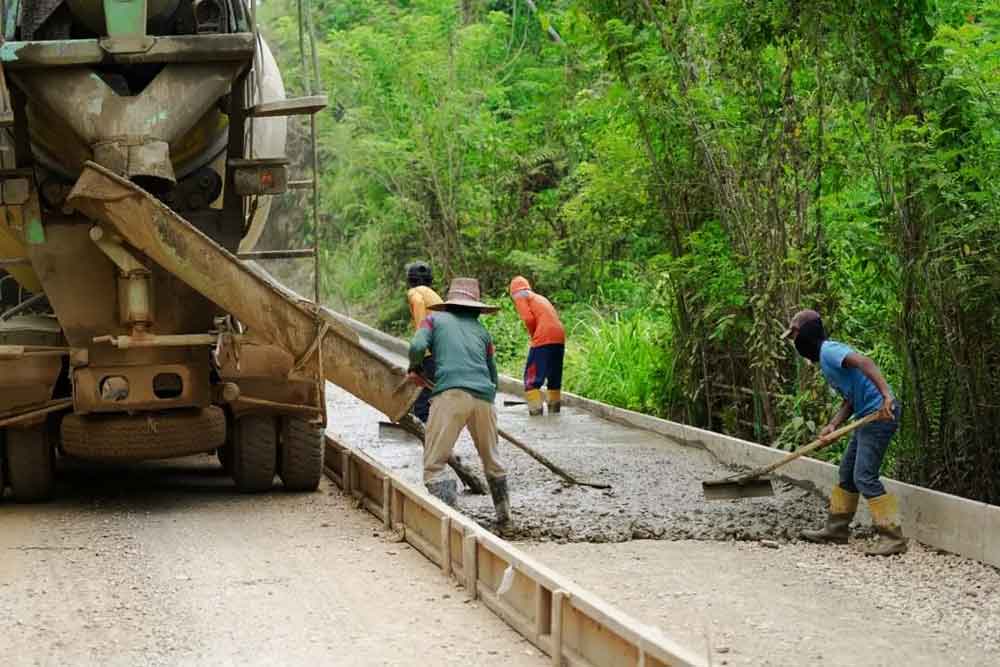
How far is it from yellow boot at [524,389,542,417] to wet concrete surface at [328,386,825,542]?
0.61 meters

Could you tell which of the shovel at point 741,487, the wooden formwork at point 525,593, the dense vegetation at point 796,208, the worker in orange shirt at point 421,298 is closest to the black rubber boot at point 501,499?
the wooden formwork at point 525,593

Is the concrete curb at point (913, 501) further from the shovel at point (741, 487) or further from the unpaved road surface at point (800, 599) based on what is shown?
the shovel at point (741, 487)

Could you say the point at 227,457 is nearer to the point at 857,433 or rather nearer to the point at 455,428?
the point at 455,428

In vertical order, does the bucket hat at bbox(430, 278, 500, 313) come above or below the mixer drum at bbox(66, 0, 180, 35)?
below

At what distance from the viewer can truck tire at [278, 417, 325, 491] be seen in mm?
10812

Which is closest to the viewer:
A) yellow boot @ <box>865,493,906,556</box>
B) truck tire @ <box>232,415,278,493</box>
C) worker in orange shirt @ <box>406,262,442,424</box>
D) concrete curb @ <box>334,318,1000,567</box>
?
concrete curb @ <box>334,318,1000,567</box>

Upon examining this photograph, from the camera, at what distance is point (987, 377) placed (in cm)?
923

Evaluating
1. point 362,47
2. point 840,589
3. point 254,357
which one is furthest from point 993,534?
point 362,47

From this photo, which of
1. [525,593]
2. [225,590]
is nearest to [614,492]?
[225,590]

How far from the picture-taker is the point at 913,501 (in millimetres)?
9234

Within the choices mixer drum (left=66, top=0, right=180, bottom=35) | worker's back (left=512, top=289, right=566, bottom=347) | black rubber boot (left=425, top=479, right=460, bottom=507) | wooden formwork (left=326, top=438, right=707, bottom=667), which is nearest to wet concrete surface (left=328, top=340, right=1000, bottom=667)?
black rubber boot (left=425, top=479, right=460, bottom=507)

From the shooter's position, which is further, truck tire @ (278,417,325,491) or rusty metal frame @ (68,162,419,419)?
truck tire @ (278,417,325,491)

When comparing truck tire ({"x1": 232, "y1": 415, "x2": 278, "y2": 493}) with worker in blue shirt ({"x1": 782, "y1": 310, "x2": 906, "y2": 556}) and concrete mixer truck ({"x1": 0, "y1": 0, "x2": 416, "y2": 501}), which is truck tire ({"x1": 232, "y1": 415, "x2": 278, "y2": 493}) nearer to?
concrete mixer truck ({"x1": 0, "y1": 0, "x2": 416, "y2": 501})

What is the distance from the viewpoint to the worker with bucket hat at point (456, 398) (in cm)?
947
